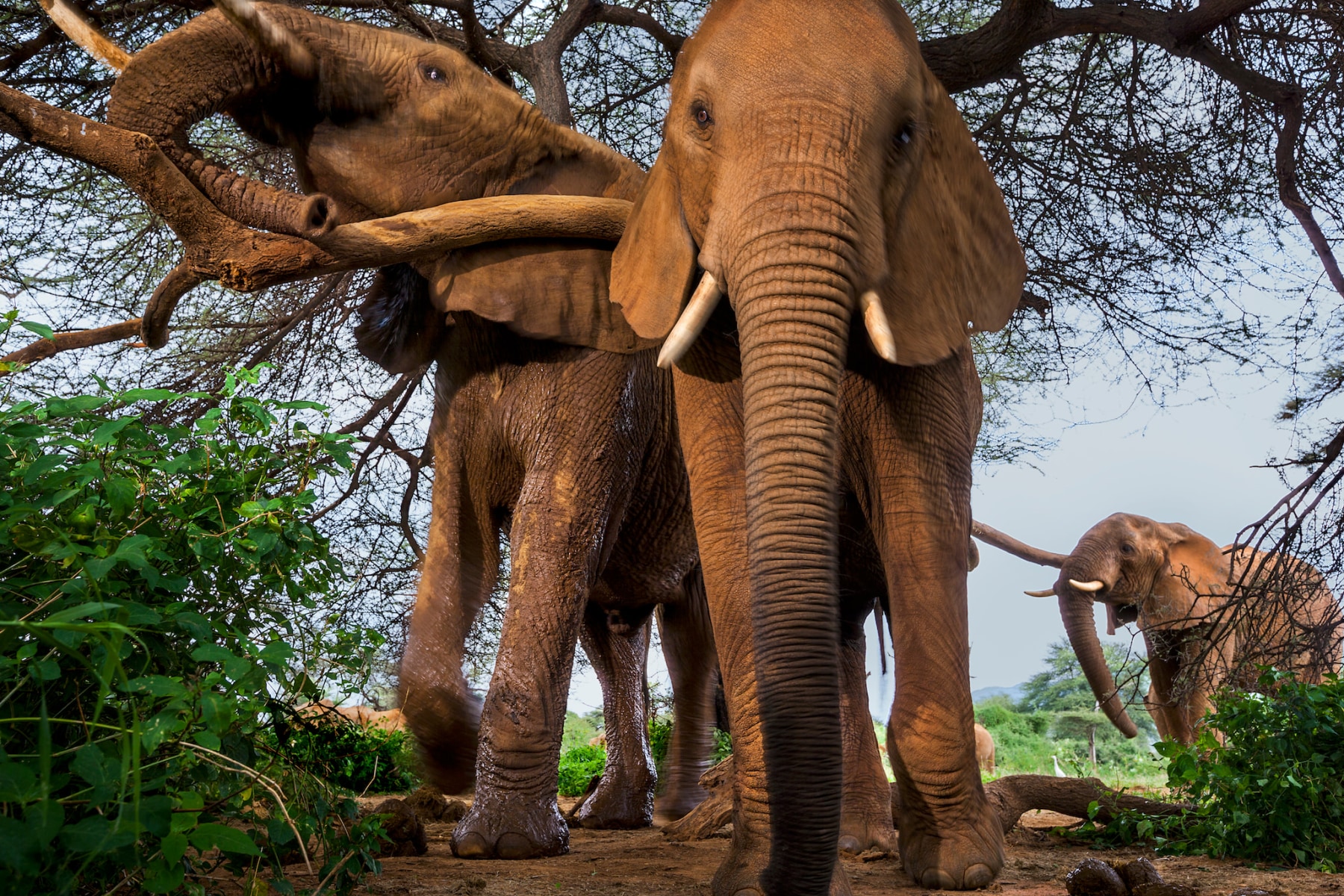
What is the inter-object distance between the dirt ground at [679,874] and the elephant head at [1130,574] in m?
5.55

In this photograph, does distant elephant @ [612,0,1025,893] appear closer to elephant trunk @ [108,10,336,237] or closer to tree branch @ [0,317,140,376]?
elephant trunk @ [108,10,336,237]

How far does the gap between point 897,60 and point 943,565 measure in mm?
1464

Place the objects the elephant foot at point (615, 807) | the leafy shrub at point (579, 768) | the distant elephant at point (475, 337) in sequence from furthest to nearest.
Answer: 1. the leafy shrub at point (579, 768)
2. the elephant foot at point (615, 807)
3. the distant elephant at point (475, 337)

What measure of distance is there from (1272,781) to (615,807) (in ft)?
10.5

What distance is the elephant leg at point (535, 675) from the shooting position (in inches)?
163

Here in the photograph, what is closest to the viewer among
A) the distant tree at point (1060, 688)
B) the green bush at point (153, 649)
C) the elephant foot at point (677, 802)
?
the green bush at point (153, 649)

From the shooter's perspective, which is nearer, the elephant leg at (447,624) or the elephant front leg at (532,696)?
the elephant front leg at (532,696)

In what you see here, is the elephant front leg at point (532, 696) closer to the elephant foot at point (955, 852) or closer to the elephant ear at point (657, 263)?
the elephant ear at point (657, 263)

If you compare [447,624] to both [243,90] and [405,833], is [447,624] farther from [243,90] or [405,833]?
[243,90]

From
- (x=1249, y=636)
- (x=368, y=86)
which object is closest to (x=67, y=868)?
(x=368, y=86)

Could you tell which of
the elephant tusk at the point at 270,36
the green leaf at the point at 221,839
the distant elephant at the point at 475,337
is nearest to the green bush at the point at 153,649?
the green leaf at the point at 221,839

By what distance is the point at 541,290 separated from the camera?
4.65m

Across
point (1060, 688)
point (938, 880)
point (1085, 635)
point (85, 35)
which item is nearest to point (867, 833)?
point (938, 880)

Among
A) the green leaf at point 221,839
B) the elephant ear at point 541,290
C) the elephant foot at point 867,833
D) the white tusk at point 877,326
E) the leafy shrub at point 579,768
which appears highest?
the elephant ear at point 541,290
